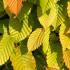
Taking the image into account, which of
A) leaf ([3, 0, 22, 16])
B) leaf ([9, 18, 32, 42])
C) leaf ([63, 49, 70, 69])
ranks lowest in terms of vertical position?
leaf ([63, 49, 70, 69])

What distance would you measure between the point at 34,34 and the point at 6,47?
0.22m

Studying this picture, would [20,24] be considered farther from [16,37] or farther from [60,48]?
[60,48]

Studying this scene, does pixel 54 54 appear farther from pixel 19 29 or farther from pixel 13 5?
pixel 13 5

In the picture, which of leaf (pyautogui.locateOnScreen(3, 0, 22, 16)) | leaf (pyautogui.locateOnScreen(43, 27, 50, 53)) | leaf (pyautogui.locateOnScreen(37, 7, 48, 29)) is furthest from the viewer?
leaf (pyautogui.locateOnScreen(43, 27, 50, 53))

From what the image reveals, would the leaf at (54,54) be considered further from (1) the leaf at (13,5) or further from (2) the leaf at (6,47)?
(1) the leaf at (13,5)

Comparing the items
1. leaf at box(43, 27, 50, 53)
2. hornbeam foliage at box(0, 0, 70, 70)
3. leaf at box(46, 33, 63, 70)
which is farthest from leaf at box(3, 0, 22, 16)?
leaf at box(46, 33, 63, 70)

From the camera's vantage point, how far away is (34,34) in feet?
6.01

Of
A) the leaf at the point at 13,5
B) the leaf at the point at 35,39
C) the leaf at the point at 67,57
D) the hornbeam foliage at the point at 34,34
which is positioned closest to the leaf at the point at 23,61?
the hornbeam foliage at the point at 34,34

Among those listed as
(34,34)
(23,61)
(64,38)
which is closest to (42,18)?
(34,34)

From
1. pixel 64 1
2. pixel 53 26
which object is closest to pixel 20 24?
pixel 53 26

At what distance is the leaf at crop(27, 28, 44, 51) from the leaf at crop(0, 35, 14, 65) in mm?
129

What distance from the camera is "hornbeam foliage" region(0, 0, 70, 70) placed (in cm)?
176

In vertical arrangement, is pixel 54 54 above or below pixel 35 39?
below

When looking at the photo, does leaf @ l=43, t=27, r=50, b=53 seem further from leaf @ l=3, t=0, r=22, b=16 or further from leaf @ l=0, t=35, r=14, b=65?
leaf @ l=3, t=0, r=22, b=16
